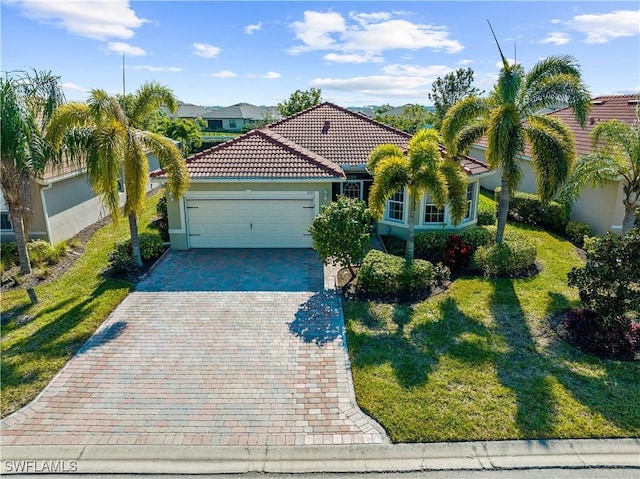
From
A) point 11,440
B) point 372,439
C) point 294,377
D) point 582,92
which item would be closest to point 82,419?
point 11,440

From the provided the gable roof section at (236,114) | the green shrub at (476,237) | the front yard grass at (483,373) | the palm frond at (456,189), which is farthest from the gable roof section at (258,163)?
the gable roof section at (236,114)

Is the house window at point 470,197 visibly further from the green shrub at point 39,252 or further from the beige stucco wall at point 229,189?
the green shrub at point 39,252

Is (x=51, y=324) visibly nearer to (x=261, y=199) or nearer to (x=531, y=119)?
(x=261, y=199)

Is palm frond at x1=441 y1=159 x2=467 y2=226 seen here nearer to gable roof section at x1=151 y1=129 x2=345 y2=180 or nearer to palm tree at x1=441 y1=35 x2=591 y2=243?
palm tree at x1=441 y1=35 x2=591 y2=243

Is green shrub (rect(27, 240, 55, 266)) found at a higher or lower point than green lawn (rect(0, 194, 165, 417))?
higher

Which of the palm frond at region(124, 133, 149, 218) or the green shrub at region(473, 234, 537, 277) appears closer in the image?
the palm frond at region(124, 133, 149, 218)

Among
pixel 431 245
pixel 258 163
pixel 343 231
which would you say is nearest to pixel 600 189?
pixel 431 245

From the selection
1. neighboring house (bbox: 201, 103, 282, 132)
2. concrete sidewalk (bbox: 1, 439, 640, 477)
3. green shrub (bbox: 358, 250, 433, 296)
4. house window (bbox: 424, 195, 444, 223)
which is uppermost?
neighboring house (bbox: 201, 103, 282, 132)

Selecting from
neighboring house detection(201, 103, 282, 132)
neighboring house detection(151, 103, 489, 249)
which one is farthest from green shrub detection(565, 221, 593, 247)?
neighboring house detection(201, 103, 282, 132)

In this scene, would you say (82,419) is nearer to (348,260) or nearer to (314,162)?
(348,260)
